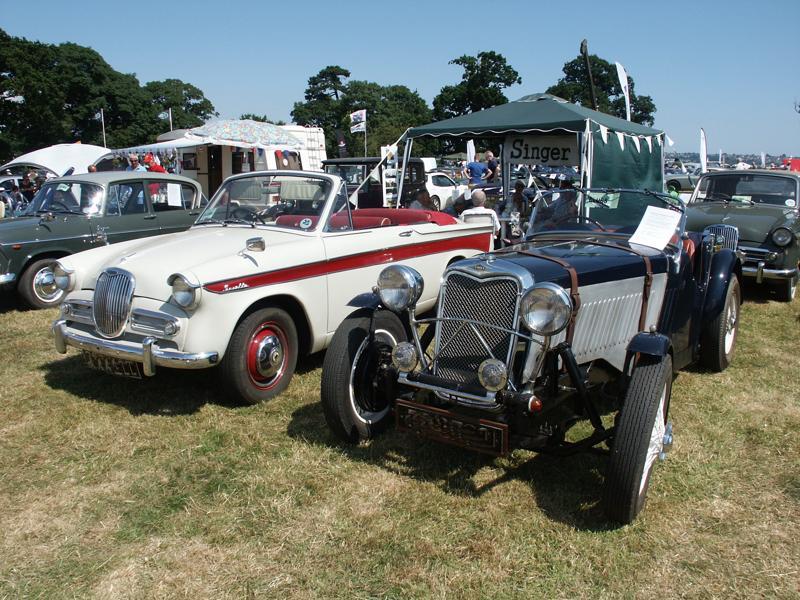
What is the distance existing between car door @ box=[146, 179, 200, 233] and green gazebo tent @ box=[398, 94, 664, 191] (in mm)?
3831

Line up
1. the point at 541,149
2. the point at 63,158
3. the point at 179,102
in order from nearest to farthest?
the point at 541,149
the point at 63,158
the point at 179,102

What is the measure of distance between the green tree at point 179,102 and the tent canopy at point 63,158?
4203 cm

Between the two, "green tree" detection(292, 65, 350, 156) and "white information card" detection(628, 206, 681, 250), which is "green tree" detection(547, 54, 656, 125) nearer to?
"green tree" detection(292, 65, 350, 156)

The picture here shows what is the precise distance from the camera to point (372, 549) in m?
2.81

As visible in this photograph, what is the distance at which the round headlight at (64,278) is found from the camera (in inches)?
189

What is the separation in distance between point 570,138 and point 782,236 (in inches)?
160

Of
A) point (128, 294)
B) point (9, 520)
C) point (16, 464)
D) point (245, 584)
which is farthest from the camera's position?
point (128, 294)

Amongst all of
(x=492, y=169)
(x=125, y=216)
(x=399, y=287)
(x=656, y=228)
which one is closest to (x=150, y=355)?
(x=399, y=287)

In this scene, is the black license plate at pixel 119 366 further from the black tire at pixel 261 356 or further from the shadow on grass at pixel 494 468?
the shadow on grass at pixel 494 468

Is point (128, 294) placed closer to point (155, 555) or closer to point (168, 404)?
point (168, 404)

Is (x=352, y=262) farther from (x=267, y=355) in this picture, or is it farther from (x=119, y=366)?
(x=119, y=366)

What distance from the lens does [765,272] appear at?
7.64m

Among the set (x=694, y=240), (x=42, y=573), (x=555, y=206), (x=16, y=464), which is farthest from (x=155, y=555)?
(x=694, y=240)

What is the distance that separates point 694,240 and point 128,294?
437 centimetres
